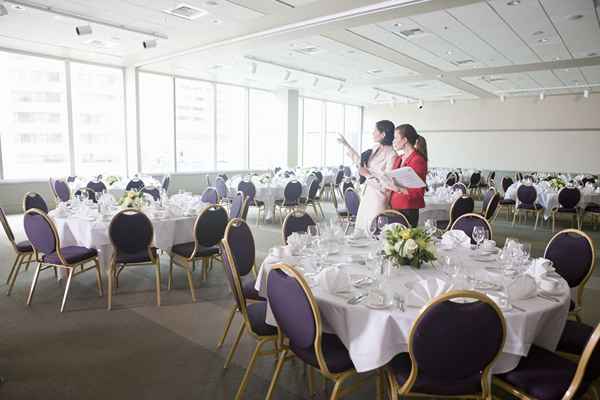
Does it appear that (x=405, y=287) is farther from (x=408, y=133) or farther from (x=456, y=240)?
(x=408, y=133)

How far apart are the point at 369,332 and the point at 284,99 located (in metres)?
13.7

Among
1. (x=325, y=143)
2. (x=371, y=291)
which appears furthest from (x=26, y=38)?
(x=325, y=143)

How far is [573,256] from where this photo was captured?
3.31m

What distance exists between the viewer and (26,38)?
29.1 ft

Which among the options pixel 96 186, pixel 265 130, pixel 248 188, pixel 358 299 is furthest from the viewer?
pixel 265 130

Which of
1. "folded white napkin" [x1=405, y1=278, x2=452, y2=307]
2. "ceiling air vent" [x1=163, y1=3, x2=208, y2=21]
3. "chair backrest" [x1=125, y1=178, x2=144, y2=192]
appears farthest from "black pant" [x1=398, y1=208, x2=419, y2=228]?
"chair backrest" [x1=125, y1=178, x2=144, y2=192]

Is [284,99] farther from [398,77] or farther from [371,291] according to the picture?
[371,291]

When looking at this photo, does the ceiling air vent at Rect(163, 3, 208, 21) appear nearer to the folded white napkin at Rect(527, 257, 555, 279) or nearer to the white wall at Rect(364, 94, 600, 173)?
the folded white napkin at Rect(527, 257, 555, 279)

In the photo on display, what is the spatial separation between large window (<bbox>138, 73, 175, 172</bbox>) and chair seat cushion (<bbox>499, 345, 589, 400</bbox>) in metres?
11.7

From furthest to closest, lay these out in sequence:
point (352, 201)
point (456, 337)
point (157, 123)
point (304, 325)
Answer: point (157, 123) → point (352, 201) → point (304, 325) → point (456, 337)

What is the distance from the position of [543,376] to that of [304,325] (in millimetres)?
1243

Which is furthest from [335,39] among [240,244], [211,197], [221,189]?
[240,244]

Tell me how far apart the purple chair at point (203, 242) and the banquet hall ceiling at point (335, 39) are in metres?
3.89

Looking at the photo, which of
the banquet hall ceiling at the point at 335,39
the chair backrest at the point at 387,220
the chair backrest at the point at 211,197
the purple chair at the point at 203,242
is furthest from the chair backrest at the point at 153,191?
the chair backrest at the point at 387,220
